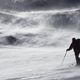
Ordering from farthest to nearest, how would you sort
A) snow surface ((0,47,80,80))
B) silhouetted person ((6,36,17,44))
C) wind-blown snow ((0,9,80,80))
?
1. silhouetted person ((6,36,17,44))
2. wind-blown snow ((0,9,80,80))
3. snow surface ((0,47,80,80))

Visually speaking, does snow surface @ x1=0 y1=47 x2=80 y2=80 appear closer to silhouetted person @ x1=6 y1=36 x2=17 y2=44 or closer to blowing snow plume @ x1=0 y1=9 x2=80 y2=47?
silhouetted person @ x1=6 y1=36 x2=17 y2=44

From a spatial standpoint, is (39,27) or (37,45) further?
(39,27)

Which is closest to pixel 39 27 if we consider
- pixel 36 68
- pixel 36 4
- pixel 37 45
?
pixel 37 45

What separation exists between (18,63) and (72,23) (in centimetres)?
1407

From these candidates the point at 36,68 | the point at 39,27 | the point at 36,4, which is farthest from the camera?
the point at 36,4

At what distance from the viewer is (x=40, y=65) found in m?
13.0

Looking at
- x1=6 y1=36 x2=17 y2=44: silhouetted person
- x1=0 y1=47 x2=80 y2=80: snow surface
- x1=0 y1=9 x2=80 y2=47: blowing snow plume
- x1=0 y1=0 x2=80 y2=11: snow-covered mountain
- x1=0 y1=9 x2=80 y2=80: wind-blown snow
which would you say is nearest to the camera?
x1=0 y1=47 x2=80 y2=80: snow surface

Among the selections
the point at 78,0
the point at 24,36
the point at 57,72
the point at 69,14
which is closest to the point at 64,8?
the point at 78,0

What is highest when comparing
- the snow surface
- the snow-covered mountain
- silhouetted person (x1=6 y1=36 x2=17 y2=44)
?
the snow-covered mountain

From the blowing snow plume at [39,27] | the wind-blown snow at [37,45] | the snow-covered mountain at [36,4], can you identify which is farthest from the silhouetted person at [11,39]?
the snow-covered mountain at [36,4]

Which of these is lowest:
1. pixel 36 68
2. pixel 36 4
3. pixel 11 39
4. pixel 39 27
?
pixel 36 68

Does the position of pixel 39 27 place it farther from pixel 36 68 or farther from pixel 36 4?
pixel 36 68

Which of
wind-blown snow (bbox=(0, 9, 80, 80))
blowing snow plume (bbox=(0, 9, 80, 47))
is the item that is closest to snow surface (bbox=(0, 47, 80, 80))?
wind-blown snow (bbox=(0, 9, 80, 80))

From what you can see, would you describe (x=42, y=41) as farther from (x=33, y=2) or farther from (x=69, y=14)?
(x=33, y=2)
